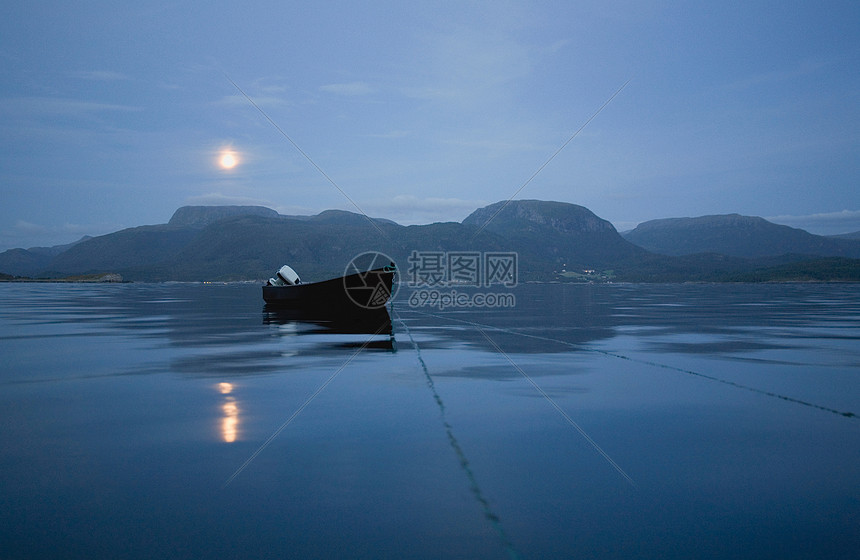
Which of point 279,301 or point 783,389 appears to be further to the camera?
point 279,301

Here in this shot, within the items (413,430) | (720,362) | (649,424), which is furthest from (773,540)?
(720,362)

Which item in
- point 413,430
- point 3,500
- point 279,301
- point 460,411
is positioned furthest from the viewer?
point 279,301

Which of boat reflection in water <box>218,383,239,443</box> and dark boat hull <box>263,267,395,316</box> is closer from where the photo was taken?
boat reflection in water <box>218,383,239,443</box>

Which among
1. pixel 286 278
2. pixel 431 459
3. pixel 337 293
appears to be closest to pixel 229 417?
pixel 431 459

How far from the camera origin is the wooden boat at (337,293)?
48375mm

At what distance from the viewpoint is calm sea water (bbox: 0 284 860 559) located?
6.16m

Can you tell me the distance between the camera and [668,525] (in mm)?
6441

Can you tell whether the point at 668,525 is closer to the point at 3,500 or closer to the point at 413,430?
the point at 413,430

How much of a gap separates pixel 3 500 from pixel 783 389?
15.8 meters

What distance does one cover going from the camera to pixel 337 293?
51281mm

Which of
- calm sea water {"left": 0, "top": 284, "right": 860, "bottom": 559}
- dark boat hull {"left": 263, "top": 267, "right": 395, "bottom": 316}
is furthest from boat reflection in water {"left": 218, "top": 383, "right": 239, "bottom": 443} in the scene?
dark boat hull {"left": 263, "top": 267, "right": 395, "bottom": 316}

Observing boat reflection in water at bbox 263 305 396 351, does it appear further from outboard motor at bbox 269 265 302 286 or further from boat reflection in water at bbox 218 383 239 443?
boat reflection in water at bbox 218 383 239 443

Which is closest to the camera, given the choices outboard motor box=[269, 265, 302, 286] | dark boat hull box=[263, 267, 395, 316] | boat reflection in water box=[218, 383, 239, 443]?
boat reflection in water box=[218, 383, 239, 443]

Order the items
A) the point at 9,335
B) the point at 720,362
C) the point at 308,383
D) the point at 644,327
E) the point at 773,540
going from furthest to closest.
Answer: the point at 644,327 → the point at 9,335 → the point at 720,362 → the point at 308,383 → the point at 773,540
